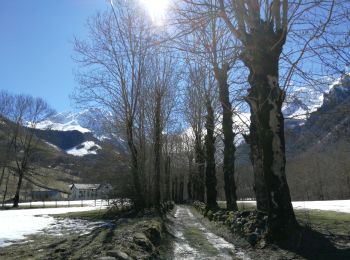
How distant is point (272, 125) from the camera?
1116cm

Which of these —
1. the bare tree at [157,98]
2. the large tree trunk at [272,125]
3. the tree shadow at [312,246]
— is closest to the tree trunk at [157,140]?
the bare tree at [157,98]

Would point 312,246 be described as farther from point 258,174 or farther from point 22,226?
point 22,226

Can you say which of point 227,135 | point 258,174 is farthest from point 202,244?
point 227,135

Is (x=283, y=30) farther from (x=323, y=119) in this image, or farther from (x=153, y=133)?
(x=153, y=133)

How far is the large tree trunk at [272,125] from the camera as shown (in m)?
10.5

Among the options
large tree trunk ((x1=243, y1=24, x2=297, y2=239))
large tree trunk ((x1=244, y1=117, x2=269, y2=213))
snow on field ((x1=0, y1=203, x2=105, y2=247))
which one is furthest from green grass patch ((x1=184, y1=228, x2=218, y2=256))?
snow on field ((x1=0, y1=203, x2=105, y2=247))

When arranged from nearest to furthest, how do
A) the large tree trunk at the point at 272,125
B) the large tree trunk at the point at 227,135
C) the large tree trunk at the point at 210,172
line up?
the large tree trunk at the point at 272,125 < the large tree trunk at the point at 227,135 < the large tree trunk at the point at 210,172

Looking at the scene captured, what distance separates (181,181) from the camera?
8725cm

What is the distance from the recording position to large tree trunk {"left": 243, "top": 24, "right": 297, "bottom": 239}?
1052cm

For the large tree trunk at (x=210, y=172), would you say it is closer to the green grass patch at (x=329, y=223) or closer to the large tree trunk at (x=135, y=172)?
the large tree trunk at (x=135, y=172)

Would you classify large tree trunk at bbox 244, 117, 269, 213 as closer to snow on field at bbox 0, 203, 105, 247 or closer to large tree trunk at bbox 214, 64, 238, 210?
large tree trunk at bbox 214, 64, 238, 210

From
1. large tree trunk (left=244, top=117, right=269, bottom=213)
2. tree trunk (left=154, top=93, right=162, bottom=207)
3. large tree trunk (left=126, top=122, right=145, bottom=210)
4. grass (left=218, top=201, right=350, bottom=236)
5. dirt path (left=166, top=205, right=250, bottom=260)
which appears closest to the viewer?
dirt path (left=166, top=205, right=250, bottom=260)

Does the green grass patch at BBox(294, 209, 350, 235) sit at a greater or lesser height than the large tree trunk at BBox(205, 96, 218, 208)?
lesser

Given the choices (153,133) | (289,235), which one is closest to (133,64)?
(153,133)
